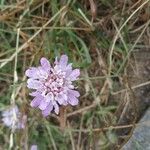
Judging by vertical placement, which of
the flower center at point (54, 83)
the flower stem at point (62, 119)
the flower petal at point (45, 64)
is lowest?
the flower stem at point (62, 119)

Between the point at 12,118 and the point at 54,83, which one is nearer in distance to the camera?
the point at 54,83

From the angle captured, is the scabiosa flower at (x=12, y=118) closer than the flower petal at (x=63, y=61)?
No

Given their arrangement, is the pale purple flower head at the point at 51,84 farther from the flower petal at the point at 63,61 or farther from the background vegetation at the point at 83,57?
the background vegetation at the point at 83,57

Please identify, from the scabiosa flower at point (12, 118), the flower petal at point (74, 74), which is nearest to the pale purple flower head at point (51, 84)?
the flower petal at point (74, 74)

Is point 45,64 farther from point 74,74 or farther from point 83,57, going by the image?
point 83,57

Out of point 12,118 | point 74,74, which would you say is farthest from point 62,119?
point 74,74

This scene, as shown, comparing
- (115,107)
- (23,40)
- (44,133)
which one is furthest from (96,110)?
(23,40)

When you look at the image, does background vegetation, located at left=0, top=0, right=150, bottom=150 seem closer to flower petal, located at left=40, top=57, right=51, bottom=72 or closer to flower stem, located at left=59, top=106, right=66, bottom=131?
flower stem, located at left=59, top=106, right=66, bottom=131

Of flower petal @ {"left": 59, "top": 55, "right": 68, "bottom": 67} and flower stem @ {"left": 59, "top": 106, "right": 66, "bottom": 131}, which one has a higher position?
flower petal @ {"left": 59, "top": 55, "right": 68, "bottom": 67}

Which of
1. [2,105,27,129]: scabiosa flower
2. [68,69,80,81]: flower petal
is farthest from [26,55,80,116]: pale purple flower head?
[2,105,27,129]: scabiosa flower
